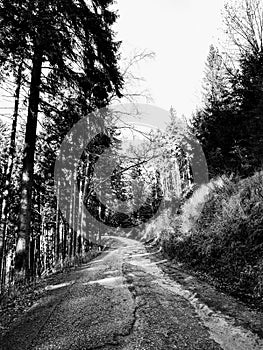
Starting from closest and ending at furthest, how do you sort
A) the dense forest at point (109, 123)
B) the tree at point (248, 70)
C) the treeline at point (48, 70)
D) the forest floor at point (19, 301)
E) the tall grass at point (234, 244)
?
1. the forest floor at point (19, 301)
2. the tall grass at point (234, 244)
3. the dense forest at point (109, 123)
4. the treeline at point (48, 70)
5. the tree at point (248, 70)

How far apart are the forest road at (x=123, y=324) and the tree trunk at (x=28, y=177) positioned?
2512 mm

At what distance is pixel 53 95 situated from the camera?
26.3 ft

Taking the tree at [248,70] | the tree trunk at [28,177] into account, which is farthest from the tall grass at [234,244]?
the tree trunk at [28,177]

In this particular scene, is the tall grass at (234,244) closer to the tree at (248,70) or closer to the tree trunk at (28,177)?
the tree at (248,70)

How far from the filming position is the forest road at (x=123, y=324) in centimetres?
250

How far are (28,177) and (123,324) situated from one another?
547cm

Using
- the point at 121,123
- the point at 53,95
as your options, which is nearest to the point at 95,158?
the point at 121,123

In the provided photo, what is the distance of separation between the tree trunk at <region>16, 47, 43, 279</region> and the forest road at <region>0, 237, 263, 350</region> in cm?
251

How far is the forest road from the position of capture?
2500 millimetres

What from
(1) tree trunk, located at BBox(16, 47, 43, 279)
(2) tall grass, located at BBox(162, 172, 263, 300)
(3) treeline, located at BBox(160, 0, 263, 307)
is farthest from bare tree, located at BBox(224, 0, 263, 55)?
(1) tree trunk, located at BBox(16, 47, 43, 279)

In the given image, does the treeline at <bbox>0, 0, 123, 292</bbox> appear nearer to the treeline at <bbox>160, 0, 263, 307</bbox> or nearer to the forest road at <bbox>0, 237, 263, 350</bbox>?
the forest road at <bbox>0, 237, 263, 350</bbox>

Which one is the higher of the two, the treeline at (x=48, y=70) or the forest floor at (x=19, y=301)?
the treeline at (x=48, y=70)

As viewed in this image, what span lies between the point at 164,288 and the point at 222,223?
2621 millimetres

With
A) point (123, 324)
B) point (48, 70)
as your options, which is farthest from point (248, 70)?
point (123, 324)
